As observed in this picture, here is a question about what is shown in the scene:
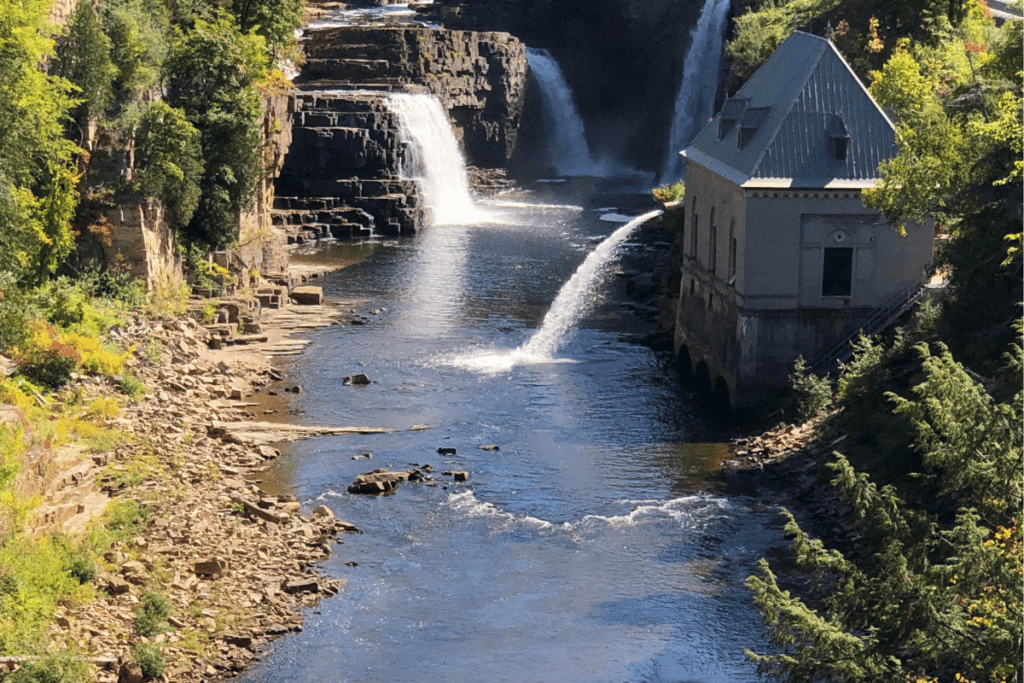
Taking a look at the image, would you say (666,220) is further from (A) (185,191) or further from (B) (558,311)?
(A) (185,191)

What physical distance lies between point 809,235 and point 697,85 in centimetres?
6997

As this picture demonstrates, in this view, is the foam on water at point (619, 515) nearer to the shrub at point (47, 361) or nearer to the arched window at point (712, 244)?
the shrub at point (47, 361)

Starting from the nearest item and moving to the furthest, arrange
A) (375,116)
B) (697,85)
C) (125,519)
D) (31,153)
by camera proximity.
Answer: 1. (125,519)
2. (31,153)
3. (375,116)
4. (697,85)

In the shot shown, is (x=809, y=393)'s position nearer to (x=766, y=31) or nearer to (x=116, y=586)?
(x=116, y=586)

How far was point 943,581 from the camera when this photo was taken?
72.8 feet

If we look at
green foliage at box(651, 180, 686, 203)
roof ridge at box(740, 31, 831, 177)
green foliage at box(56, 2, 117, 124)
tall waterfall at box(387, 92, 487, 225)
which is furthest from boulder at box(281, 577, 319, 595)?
tall waterfall at box(387, 92, 487, 225)

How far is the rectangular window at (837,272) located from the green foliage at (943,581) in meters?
26.9

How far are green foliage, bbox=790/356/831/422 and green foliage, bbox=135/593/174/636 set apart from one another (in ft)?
77.8

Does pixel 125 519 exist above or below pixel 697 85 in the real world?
below

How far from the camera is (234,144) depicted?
220 ft

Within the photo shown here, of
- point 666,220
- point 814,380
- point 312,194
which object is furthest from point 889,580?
point 312,194

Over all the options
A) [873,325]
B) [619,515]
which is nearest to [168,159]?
[619,515]

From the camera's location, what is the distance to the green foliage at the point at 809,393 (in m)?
48.6

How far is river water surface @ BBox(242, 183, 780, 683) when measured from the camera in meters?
33.8
